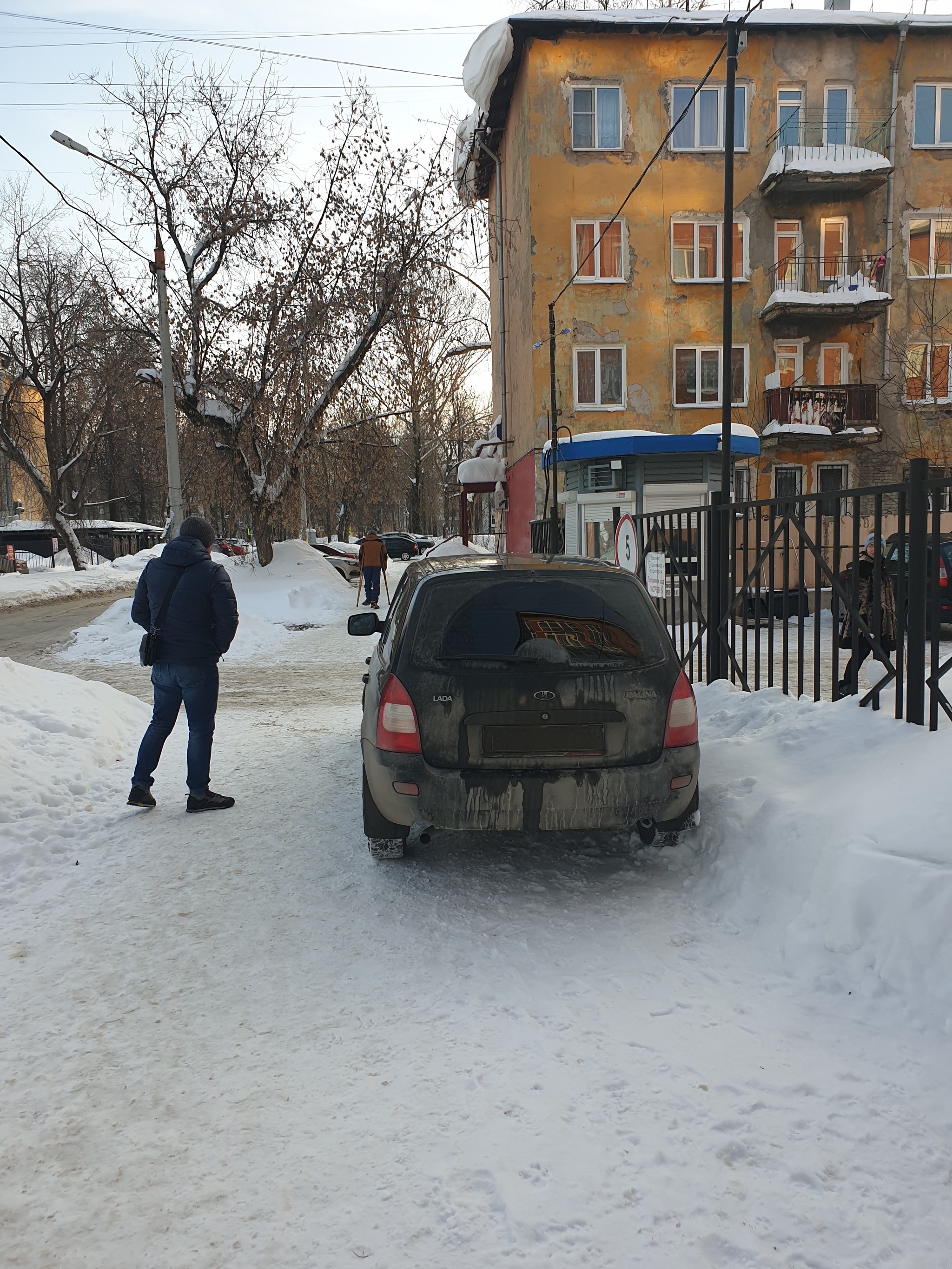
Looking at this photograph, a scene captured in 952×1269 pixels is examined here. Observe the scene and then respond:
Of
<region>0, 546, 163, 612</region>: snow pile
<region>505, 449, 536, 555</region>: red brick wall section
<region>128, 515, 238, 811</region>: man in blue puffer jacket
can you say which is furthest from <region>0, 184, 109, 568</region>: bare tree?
<region>128, 515, 238, 811</region>: man in blue puffer jacket

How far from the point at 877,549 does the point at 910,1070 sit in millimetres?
3058

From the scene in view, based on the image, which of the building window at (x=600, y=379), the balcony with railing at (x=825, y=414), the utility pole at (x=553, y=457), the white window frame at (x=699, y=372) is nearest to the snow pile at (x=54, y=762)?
the utility pole at (x=553, y=457)

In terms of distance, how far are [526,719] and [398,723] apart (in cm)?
59

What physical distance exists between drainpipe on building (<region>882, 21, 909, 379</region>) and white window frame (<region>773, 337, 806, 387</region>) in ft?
7.02

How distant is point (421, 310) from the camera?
902 inches

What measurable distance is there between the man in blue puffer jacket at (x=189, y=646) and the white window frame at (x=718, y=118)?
22.2m

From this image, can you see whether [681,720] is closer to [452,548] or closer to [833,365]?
[833,365]

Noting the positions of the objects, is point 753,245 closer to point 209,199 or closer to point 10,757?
point 209,199

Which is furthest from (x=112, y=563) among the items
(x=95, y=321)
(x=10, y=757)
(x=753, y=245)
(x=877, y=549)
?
(x=877, y=549)

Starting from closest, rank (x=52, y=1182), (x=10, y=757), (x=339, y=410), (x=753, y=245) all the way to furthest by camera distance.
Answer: (x=52, y=1182)
(x=10, y=757)
(x=753, y=245)
(x=339, y=410)

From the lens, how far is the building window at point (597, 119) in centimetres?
2272

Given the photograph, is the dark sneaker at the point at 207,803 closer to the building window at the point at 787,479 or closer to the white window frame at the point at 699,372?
the white window frame at the point at 699,372

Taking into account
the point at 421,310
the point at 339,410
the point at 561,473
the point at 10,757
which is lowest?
the point at 10,757

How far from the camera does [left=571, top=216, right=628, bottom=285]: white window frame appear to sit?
75.3 feet
